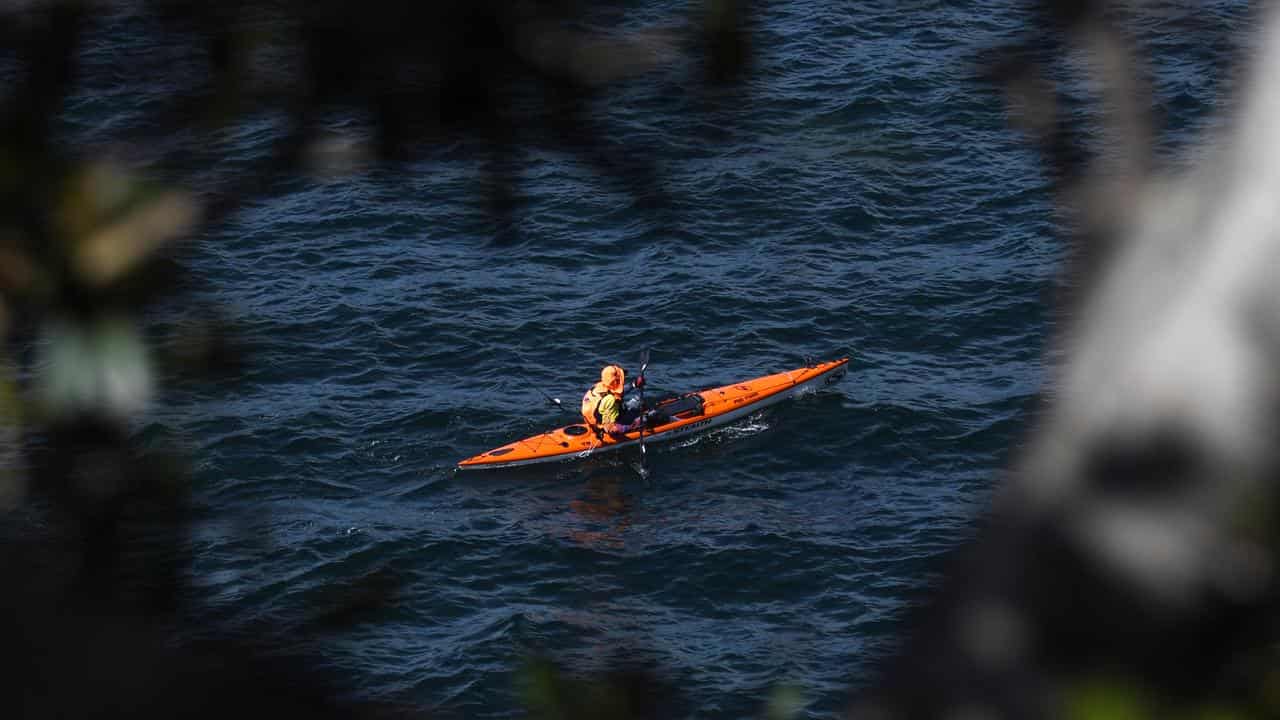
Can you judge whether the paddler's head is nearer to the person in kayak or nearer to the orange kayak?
the person in kayak

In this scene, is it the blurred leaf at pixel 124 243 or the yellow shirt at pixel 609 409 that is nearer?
the blurred leaf at pixel 124 243

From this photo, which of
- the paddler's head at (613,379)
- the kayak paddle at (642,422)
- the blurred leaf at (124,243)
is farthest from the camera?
the kayak paddle at (642,422)

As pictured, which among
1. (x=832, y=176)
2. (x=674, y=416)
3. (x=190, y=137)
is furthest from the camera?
(x=832, y=176)

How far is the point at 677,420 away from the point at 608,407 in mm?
1673

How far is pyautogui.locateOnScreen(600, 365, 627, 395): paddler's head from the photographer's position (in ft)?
86.9

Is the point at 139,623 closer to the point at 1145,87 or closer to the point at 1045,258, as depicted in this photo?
the point at 1145,87

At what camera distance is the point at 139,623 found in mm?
1633

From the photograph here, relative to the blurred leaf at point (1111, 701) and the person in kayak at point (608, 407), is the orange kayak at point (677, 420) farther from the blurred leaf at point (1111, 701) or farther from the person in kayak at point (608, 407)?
the blurred leaf at point (1111, 701)

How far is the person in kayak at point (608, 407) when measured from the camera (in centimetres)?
2681

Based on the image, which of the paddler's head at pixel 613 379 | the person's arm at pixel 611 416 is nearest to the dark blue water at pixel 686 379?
the person's arm at pixel 611 416

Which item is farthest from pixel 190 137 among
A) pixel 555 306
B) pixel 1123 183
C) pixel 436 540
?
pixel 555 306

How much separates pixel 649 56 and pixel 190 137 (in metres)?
0.86

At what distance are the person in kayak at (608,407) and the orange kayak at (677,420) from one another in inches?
15.2

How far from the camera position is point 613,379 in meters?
26.7
